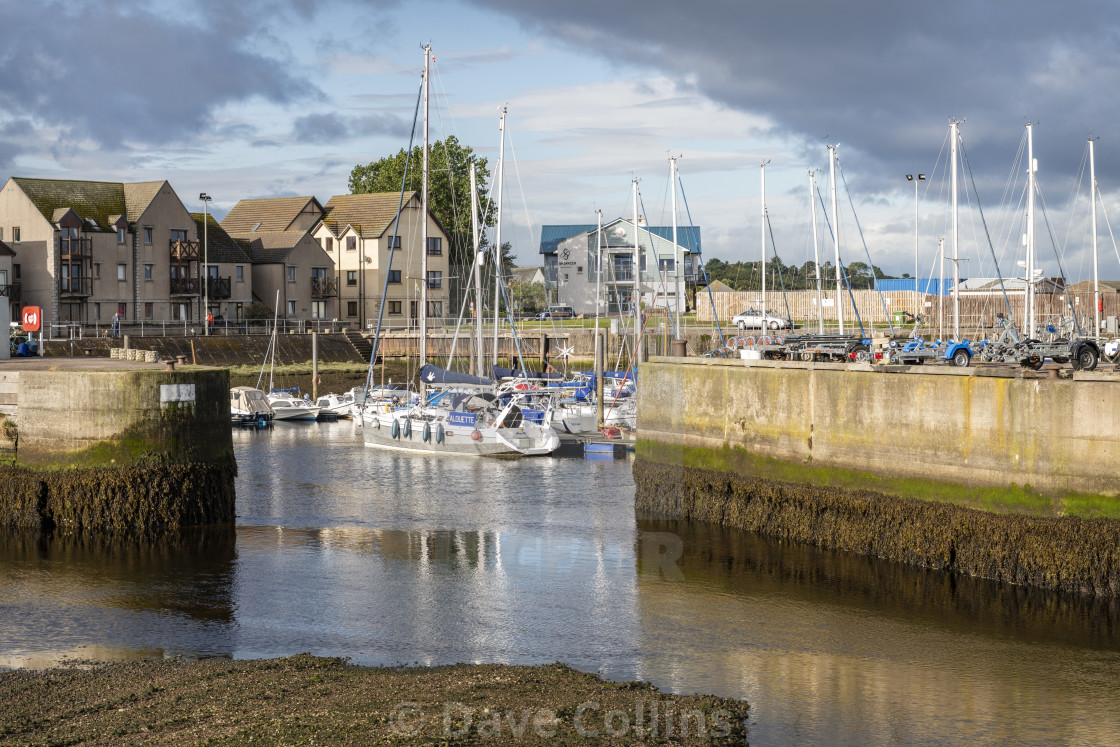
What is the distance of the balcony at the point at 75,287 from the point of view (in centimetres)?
7331

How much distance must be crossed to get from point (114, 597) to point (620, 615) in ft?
32.0

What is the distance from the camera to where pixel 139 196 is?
260 ft

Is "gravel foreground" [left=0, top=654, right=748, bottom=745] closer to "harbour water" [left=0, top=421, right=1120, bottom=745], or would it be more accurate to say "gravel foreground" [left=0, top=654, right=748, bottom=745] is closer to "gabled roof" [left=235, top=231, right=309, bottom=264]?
"harbour water" [left=0, top=421, right=1120, bottom=745]

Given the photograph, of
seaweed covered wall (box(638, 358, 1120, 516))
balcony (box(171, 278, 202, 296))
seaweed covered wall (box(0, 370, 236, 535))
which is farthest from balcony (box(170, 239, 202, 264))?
seaweed covered wall (box(638, 358, 1120, 516))

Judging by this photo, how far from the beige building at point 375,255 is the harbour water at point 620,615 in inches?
2482

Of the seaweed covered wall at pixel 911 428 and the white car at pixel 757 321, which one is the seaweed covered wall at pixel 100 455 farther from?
the white car at pixel 757 321

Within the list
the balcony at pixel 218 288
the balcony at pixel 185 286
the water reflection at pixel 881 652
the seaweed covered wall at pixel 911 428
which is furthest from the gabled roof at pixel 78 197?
the water reflection at pixel 881 652

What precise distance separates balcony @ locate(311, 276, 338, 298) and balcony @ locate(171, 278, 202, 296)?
10298mm

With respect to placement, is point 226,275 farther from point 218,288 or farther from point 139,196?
point 139,196

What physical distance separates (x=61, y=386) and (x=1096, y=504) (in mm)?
23344

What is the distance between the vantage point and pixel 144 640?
1772 centimetres

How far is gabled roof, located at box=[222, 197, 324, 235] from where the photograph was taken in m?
92.9

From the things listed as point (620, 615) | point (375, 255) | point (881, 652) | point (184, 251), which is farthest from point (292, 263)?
point (881, 652)

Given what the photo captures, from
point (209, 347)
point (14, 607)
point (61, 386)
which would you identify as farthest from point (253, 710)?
point (209, 347)
